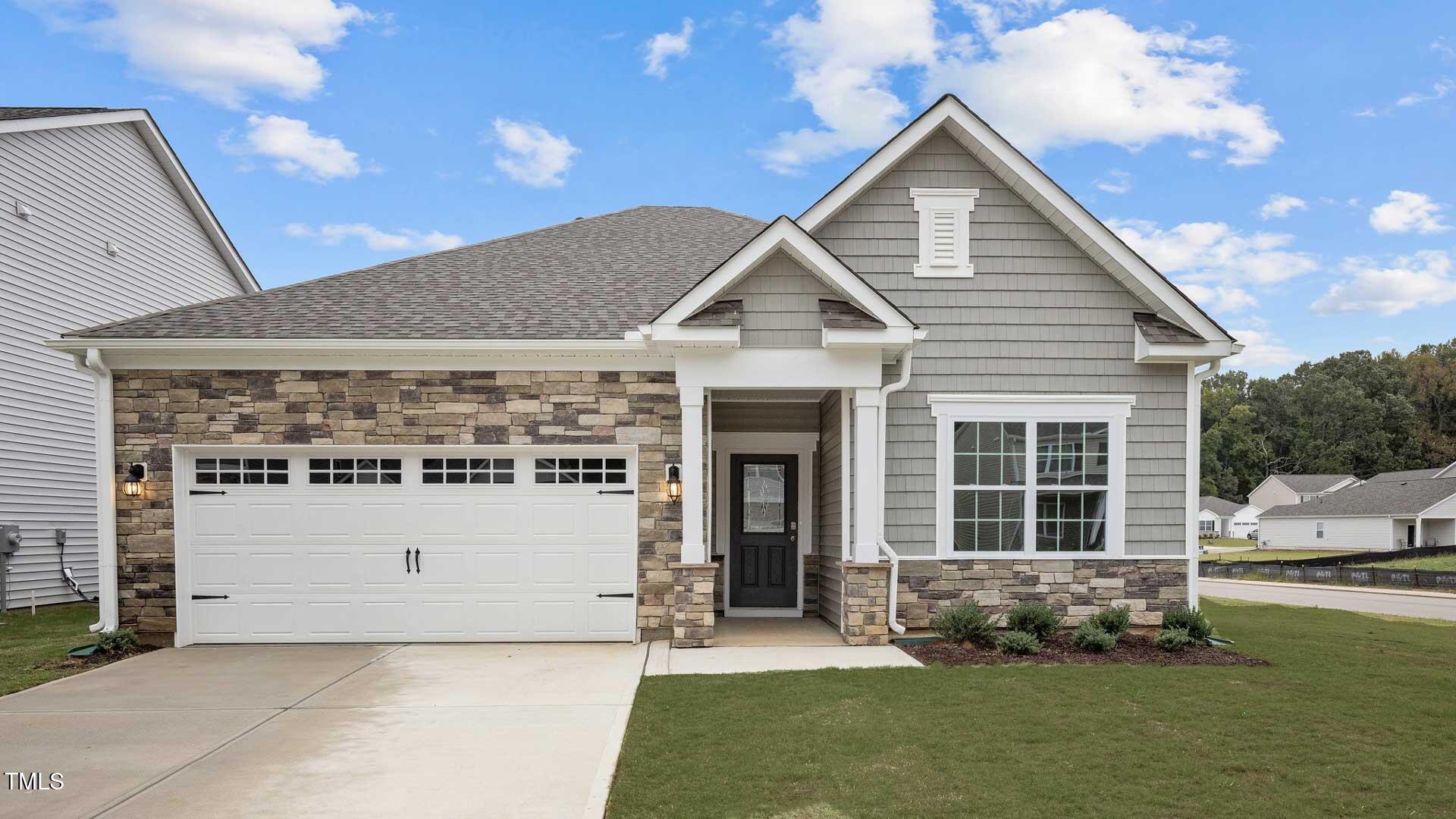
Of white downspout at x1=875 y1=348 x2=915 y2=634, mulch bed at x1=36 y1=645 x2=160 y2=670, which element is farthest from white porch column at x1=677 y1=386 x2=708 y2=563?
mulch bed at x1=36 y1=645 x2=160 y2=670

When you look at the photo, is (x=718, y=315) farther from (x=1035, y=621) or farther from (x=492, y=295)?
(x=1035, y=621)

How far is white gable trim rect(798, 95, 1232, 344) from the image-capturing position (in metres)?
9.77

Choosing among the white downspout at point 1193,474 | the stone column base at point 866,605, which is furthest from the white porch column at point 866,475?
the white downspout at point 1193,474

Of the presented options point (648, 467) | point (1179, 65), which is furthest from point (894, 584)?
point (1179, 65)

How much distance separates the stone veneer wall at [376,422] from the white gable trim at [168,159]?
710 centimetres

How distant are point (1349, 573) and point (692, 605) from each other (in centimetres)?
2744

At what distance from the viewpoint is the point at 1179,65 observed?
1798cm

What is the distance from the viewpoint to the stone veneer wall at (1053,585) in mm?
9805

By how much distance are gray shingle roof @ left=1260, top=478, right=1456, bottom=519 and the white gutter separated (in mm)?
48610

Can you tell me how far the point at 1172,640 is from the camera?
8.84 m

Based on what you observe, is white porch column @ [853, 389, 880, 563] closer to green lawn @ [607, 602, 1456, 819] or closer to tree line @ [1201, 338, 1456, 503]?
green lawn @ [607, 602, 1456, 819]

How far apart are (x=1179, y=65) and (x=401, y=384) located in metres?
16.6

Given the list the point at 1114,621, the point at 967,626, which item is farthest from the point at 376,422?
the point at 1114,621

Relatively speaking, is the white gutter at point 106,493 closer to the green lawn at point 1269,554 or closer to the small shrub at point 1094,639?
the small shrub at point 1094,639
